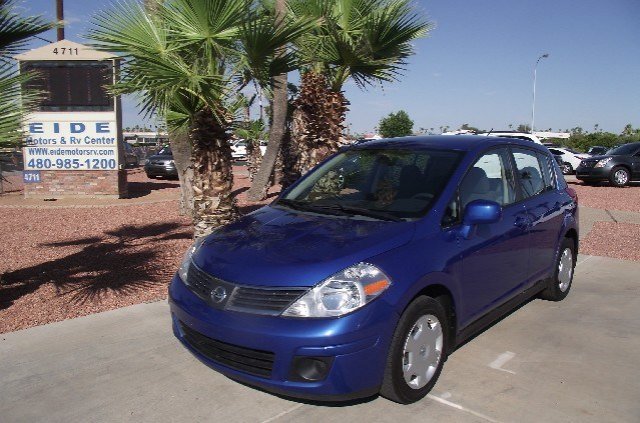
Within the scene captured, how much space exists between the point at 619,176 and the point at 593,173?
2.86ft

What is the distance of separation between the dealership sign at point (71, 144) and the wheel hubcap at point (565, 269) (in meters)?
10.8

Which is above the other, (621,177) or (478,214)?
(478,214)

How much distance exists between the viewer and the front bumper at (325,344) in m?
2.84

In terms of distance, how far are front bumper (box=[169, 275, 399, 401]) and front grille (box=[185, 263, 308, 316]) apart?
4cm

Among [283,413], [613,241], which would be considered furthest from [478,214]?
[613,241]

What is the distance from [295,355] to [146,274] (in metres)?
3.78

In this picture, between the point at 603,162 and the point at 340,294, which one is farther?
the point at 603,162

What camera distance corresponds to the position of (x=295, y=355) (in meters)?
2.86

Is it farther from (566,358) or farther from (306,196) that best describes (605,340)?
(306,196)

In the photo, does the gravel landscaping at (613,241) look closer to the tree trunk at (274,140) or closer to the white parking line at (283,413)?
the white parking line at (283,413)

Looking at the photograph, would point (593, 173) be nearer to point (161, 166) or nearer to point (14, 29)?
point (161, 166)

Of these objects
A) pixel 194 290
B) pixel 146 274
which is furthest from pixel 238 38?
pixel 194 290

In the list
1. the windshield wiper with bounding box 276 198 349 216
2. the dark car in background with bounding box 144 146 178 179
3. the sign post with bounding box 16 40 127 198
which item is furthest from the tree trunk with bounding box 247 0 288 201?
the dark car in background with bounding box 144 146 178 179

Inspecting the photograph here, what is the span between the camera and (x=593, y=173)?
1922 cm
